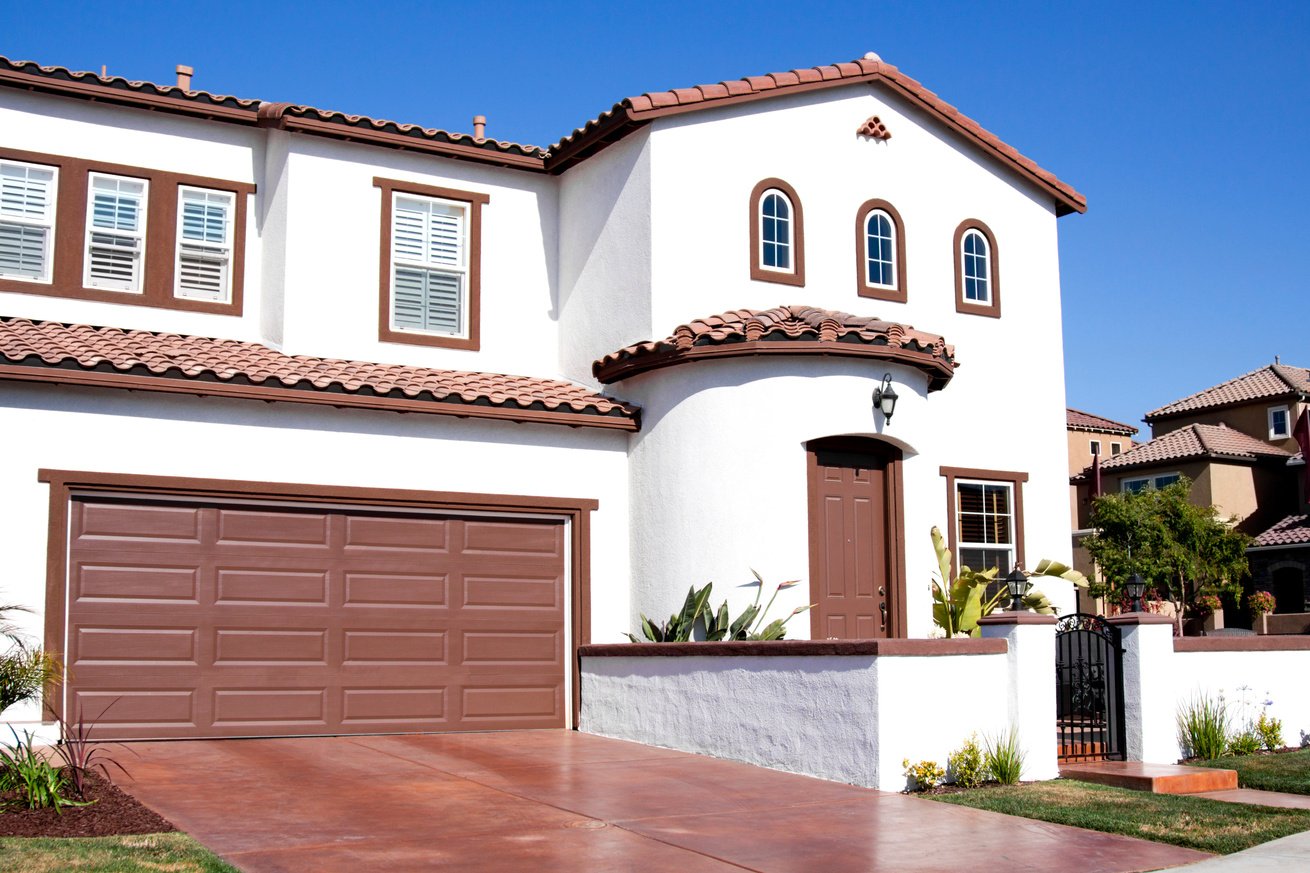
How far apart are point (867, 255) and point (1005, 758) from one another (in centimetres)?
757

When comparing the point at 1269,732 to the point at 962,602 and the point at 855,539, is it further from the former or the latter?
the point at 855,539

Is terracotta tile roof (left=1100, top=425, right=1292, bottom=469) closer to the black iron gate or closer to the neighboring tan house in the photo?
the neighboring tan house

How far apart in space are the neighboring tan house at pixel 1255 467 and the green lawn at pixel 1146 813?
35362mm

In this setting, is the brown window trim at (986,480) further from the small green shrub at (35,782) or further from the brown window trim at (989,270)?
the small green shrub at (35,782)

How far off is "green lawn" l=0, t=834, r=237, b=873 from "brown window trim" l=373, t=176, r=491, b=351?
888 cm

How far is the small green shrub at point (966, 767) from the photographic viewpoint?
11164 mm

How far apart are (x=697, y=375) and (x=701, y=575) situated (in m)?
2.08

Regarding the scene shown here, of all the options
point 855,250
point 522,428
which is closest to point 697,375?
point 522,428

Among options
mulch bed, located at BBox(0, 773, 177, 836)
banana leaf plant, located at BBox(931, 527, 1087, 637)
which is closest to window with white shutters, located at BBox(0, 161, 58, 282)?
mulch bed, located at BBox(0, 773, 177, 836)

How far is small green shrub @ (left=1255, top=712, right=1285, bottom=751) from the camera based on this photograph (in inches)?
542

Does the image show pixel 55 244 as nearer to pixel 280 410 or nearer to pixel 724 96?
pixel 280 410

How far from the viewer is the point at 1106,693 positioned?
42.0 feet

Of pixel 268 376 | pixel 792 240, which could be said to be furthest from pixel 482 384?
pixel 792 240

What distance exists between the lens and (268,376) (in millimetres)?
13586
